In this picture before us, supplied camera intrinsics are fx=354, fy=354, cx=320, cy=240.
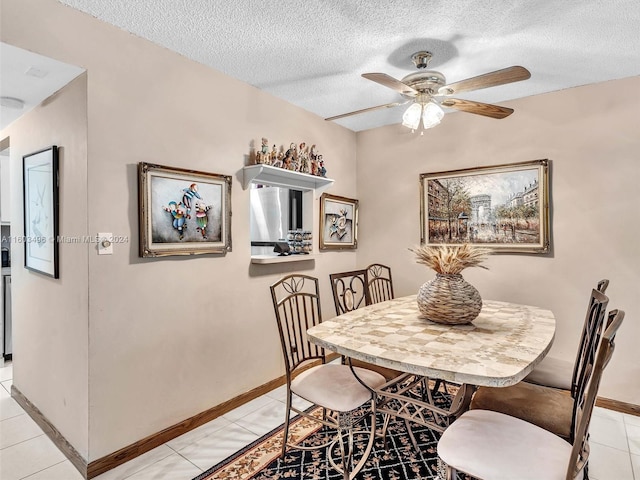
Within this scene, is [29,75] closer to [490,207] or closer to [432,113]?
[432,113]

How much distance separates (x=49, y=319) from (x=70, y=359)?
15.8 inches

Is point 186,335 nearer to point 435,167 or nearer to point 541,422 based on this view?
point 541,422

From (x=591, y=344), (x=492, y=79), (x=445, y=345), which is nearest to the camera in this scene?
(x=591, y=344)

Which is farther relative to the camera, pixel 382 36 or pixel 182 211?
pixel 182 211

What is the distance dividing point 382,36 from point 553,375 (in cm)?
215

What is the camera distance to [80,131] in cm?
190

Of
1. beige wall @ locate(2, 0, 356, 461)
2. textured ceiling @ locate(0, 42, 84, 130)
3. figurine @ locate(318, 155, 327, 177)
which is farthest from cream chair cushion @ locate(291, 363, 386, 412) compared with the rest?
textured ceiling @ locate(0, 42, 84, 130)

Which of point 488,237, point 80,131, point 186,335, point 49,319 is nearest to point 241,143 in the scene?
point 80,131

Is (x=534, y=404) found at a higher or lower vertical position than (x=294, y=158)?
lower

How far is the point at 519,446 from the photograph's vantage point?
1.30 metres

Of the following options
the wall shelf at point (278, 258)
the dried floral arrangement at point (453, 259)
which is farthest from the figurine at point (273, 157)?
the dried floral arrangement at point (453, 259)

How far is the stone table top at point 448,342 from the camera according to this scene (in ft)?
4.37

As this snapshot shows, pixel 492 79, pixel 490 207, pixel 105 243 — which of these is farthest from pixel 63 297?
pixel 490 207

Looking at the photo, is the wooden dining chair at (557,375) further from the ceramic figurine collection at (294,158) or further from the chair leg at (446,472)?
the ceramic figurine collection at (294,158)
